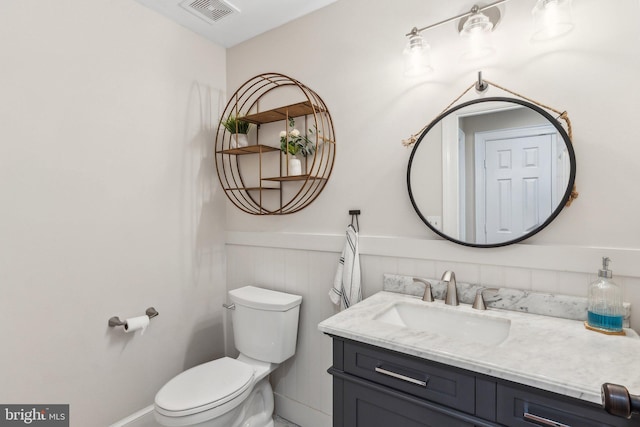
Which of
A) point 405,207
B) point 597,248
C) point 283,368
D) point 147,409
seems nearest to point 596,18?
point 597,248

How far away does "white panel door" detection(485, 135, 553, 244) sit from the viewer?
121cm

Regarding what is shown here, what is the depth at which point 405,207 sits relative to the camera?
1.54 metres

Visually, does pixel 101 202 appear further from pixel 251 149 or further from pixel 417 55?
pixel 417 55

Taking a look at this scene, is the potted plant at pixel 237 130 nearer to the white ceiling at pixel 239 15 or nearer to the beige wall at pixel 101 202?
the beige wall at pixel 101 202

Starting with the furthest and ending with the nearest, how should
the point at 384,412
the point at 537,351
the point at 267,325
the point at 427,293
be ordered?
the point at 267,325, the point at 427,293, the point at 384,412, the point at 537,351

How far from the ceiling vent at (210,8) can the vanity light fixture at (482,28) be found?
1016mm

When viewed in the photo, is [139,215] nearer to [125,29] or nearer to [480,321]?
[125,29]

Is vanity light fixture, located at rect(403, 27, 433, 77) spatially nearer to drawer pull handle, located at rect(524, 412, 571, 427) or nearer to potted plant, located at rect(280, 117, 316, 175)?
potted plant, located at rect(280, 117, 316, 175)

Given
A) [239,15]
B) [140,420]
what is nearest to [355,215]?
[239,15]

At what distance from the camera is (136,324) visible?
5.46 feet

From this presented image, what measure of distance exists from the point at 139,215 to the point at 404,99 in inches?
60.3

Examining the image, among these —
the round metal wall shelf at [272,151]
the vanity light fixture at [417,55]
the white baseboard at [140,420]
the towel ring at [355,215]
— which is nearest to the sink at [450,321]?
the towel ring at [355,215]

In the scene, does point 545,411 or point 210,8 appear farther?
point 210,8

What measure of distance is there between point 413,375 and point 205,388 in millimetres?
984
